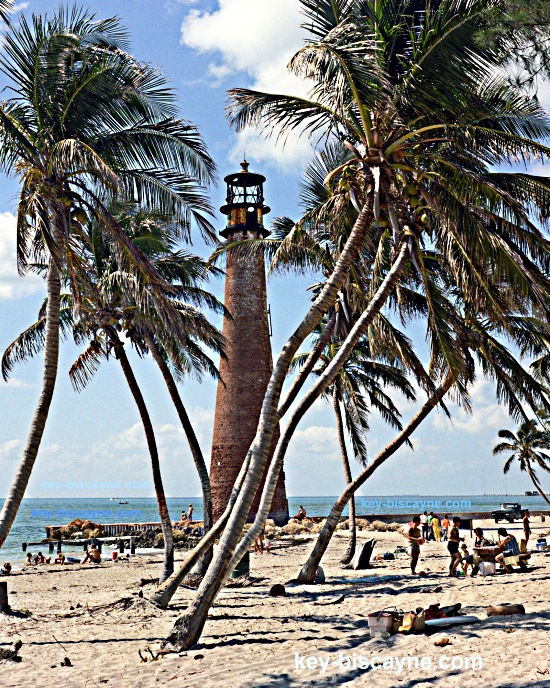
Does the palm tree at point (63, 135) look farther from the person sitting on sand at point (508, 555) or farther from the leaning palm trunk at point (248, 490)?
the person sitting on sand at point (508, 555)

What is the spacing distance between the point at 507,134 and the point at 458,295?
26.3 ft

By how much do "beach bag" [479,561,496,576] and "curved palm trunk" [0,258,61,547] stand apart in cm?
1004

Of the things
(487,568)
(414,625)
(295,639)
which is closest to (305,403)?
(295,639)

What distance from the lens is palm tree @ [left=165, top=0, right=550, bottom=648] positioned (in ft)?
30.8

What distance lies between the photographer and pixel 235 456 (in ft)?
98.0

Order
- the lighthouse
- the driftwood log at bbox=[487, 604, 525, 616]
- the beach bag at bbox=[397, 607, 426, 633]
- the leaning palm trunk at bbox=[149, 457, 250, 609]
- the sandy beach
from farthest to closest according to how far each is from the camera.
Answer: the lighthouse, the leaning palm trunk at bbox=[149, 457, 250, 609], the driftwood log at bbox=[487, 604, 525, 616], the beach bag at bbox=[397, 607, 426, 633], the sandy beach

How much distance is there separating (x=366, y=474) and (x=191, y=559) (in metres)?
5.42

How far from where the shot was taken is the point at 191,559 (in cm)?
1149

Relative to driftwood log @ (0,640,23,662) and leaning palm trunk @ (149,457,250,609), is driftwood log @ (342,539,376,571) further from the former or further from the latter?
driftwood log @ (0,640,23,662)

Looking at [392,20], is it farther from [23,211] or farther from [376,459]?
[376,459]

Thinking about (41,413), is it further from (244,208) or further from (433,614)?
(244,208)

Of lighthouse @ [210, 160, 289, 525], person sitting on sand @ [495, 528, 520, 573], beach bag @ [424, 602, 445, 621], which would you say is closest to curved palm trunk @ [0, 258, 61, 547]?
beach bag @ [424, 602, 445, 621]

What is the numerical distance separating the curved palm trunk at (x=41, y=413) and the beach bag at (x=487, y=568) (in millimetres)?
10038

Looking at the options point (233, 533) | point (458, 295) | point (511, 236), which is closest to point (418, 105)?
point (511, 236)
